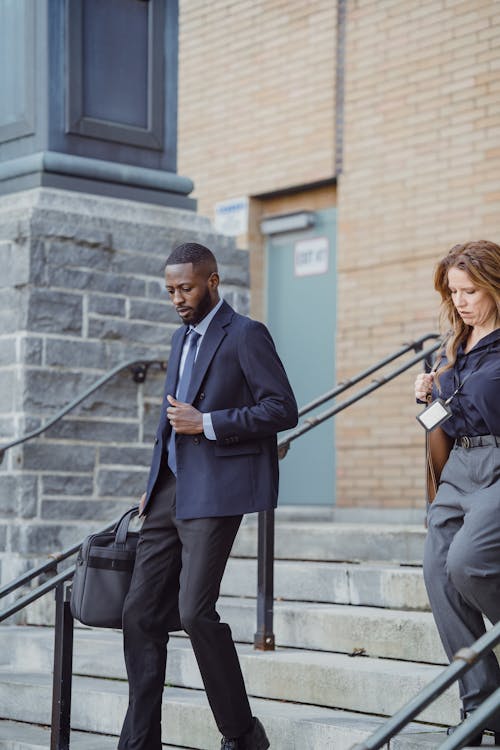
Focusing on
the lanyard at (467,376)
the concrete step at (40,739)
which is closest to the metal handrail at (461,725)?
the lanyard at (467,376)

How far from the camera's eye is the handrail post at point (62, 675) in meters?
5.39

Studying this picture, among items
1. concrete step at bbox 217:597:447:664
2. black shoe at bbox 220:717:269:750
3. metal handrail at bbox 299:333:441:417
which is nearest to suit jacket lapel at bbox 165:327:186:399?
black shoe at bbox 220:717:269:750

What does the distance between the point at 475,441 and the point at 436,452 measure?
19 cm

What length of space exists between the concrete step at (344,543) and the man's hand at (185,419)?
2.20 m

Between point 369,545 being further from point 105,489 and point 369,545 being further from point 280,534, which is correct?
point 105,489

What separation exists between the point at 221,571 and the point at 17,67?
4.19m

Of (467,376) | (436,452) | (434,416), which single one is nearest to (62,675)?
(436,452)

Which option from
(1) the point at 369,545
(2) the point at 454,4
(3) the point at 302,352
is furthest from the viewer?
(3) the point at 302,352

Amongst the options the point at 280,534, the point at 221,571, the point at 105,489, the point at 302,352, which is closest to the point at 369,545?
the point at 280,534

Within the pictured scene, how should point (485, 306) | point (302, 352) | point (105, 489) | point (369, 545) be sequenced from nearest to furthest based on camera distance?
point (485, 306)
point (369, 545)
point (105, 489)
point (302, 352)

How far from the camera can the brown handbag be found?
476 centimetres

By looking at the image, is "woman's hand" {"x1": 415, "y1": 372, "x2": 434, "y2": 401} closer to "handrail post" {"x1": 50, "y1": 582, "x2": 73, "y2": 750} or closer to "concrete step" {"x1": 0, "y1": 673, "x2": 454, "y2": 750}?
"concrete step" {"x1": 0, "y1": 673, "x2": 454, "y2": 750}

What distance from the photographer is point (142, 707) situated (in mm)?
4781

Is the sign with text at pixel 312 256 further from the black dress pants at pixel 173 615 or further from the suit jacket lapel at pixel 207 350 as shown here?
the black dress pants at pixel 173 615
